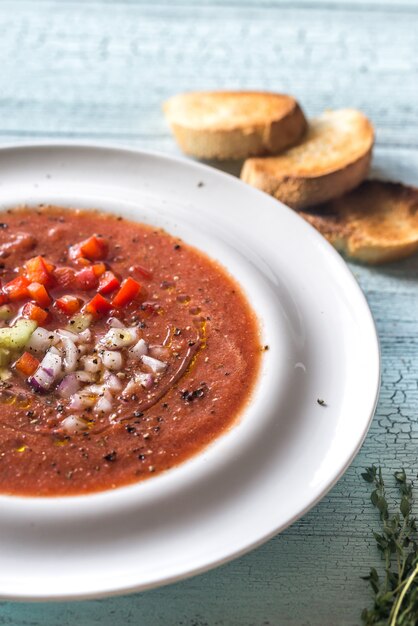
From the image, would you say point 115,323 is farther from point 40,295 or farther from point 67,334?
point 40,295

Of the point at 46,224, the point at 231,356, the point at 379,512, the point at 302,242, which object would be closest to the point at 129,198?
the point at 46,224

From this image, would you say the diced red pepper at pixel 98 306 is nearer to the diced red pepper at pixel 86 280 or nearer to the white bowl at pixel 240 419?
the diced red pepper at pixel 86 280

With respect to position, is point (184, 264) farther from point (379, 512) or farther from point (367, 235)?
point (379, 512)

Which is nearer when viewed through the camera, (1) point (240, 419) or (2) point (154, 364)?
(1) point (240, 419)

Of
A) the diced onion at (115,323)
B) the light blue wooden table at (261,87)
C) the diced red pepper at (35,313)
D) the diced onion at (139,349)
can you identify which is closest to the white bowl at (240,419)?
the light blue wooden table at (261,87)

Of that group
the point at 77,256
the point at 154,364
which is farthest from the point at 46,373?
the point at 77,256

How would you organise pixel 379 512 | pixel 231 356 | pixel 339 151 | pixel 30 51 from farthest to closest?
1. pixel 30 51
2. pixel 339 151
3. pixel 231 356
4. pixel 379 512

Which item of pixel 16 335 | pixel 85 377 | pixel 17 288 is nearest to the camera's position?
pixel 85 377
